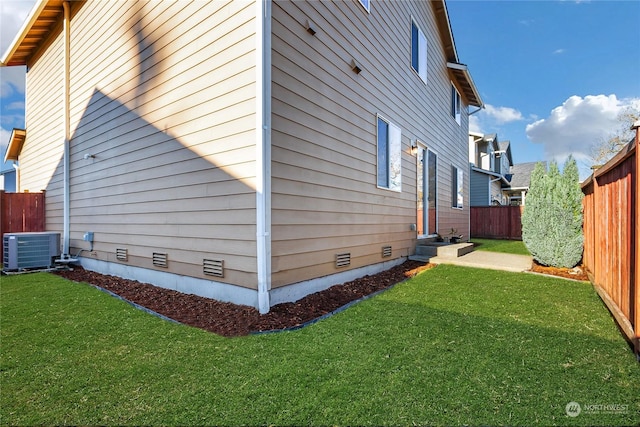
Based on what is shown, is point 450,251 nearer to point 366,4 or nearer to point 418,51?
point 366,4

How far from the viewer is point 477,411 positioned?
1.68m

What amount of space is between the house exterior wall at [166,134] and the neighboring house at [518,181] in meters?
20.2

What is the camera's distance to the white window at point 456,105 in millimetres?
10305

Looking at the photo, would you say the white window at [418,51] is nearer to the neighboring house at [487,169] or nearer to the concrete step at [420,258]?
the concrete step at [420,258]

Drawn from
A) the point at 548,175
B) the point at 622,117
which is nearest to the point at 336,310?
the point at 548,175

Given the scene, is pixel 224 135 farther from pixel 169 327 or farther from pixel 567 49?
pixel 567 49

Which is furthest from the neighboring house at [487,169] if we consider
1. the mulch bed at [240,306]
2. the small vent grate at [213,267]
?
the small vent grate at [213,267]

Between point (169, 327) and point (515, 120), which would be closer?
point (169, 327)

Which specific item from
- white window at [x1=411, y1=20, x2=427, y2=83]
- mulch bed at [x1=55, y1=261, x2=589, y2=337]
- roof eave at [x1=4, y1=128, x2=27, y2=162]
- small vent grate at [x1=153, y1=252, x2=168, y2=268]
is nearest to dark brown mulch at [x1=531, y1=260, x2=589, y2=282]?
mulch bed at [x1=55, y1=261, x2=589, y2=337]

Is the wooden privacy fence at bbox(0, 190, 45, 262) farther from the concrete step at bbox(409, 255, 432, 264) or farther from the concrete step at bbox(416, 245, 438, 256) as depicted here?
the concrete step at bbox(416, 245, 438, 256)

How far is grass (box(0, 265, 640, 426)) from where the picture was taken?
167 centimetres

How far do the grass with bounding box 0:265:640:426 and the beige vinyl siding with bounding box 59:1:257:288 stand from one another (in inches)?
45.7

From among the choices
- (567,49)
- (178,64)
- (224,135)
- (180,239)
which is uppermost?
(567,49)

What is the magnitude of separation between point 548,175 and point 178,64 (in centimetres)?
638
